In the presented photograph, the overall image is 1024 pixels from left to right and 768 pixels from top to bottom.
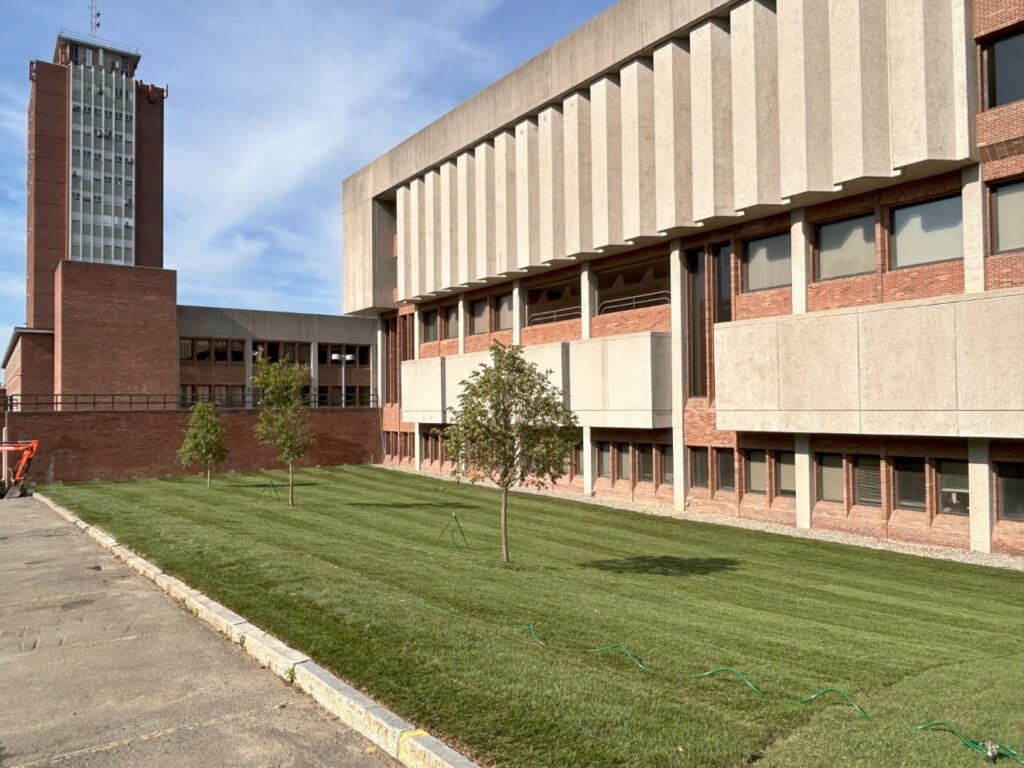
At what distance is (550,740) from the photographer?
235 inches

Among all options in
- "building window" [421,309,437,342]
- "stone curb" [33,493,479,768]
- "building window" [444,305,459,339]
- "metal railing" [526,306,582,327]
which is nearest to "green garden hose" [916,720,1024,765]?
"stone curb" [33,493,479,768]

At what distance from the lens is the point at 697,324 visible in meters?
27.2

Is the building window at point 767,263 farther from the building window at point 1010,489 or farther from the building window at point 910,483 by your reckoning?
the building window at point 1010,489

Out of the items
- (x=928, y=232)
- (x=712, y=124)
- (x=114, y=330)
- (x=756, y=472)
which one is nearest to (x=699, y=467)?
(x=756, y=472)

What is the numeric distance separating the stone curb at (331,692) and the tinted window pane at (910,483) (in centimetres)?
1868

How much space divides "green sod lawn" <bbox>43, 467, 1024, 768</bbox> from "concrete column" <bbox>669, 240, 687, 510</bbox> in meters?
5.02

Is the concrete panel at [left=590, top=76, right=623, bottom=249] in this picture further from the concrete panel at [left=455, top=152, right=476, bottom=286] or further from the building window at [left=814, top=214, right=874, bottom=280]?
the concrete panel at [left=455, top=152, right=476, bottom=286]

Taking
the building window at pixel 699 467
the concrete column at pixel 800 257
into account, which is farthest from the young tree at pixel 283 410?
the concrete column at pixel 800 257

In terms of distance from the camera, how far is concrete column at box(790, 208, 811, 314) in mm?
23219

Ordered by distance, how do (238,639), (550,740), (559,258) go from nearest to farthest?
1. (550,740)
2. (238,639)
3. (559,258)

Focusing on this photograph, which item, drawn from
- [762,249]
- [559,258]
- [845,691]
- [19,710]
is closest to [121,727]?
[19,710]

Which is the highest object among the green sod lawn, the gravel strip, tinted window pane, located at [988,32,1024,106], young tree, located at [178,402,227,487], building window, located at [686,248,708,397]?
tinted window pane, located at [988,32,1024,106]

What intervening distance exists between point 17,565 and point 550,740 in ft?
44.8

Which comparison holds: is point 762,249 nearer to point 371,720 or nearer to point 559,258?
point 559,258
